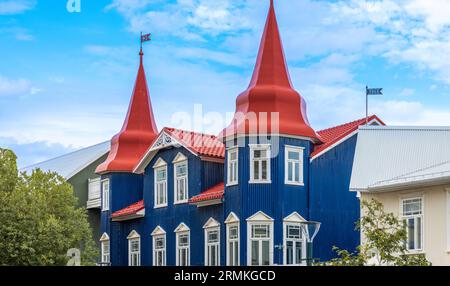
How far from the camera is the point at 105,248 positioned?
45656 mm

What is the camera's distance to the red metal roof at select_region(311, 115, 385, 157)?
35938mm

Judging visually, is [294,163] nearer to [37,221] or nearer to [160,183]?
[160,183]

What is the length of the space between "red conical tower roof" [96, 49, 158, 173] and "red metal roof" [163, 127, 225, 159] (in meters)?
4.44

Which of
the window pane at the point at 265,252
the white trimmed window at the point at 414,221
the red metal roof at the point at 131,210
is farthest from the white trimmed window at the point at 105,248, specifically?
the white trimmed window at the point at 414,221

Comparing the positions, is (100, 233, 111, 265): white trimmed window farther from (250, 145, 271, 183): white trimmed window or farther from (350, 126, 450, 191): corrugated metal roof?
(350, 126, 450, 191): corrugated metal roof

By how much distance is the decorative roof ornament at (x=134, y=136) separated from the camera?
44.2m

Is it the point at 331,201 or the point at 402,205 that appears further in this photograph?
the point at 331,201

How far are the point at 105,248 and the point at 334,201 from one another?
14.3 metres

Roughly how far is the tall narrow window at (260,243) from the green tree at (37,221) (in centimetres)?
1086

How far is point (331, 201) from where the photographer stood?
36.1 metres
